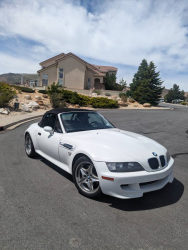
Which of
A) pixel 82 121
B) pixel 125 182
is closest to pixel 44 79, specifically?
pixel 82 121

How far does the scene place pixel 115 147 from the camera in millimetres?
3514

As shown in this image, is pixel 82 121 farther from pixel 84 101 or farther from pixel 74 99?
pixel 84 101

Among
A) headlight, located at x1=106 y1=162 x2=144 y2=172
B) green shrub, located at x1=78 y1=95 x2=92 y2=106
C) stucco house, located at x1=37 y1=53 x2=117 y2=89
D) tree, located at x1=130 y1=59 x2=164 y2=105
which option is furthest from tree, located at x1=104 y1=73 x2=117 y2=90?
headlight, located at x1=106 y1=162 x2=144 y2=172

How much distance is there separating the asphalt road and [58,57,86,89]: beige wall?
3573cm

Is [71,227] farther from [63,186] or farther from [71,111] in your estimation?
[71,111]

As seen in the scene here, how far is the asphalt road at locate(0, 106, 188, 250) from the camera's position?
246cm

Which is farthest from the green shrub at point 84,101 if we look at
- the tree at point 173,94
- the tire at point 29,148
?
the tree at point 173,94

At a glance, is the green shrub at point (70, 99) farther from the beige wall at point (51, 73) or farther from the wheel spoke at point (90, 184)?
the wheel spoke at point (90, 184)

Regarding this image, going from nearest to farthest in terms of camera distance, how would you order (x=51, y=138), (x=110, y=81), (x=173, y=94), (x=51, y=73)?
(x=51, y=138)
(x=51, y=73)
(x=110, y=81)
(x=173, y=94)

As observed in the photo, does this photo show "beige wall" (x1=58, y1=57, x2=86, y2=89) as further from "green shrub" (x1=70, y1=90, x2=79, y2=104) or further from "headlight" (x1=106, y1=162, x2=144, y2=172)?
"headlight" (x1=106, y1=162, x2=144, y2=172)

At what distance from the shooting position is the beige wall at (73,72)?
37.9 metres

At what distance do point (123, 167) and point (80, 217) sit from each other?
97 centimetres

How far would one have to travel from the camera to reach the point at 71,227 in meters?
2.71

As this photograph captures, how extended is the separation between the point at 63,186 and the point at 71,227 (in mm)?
1262
